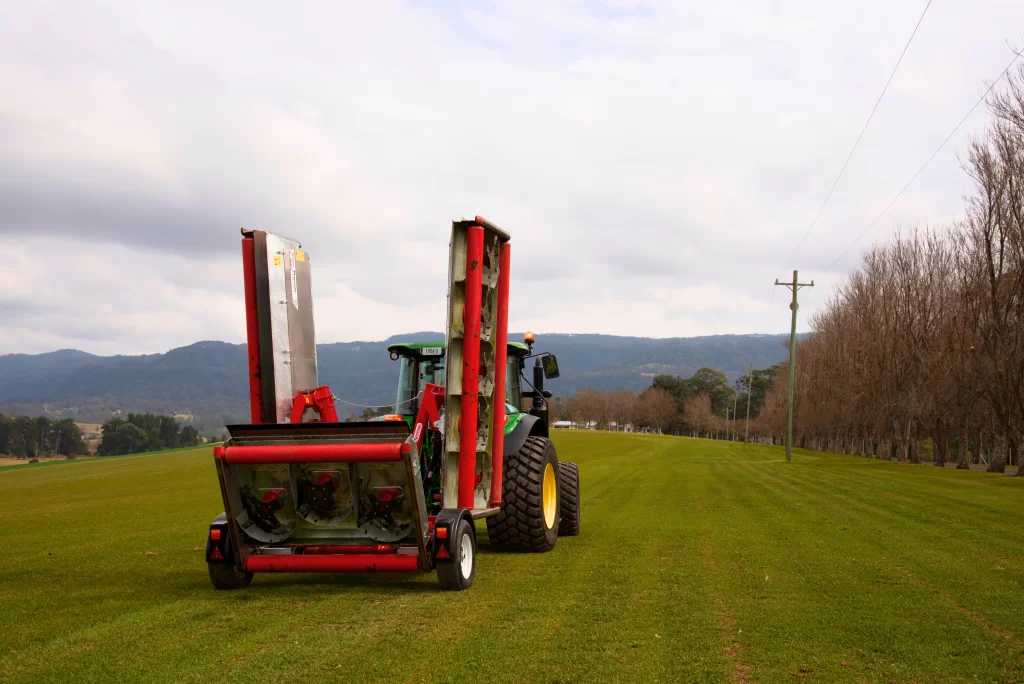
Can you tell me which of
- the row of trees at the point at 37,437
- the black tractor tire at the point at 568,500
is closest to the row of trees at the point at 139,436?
the row of trees at the point at 37,437

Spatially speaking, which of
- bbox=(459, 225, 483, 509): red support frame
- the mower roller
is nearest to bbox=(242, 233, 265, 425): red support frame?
the mower roller

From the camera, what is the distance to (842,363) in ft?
194

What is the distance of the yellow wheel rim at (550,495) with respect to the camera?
11.2 m

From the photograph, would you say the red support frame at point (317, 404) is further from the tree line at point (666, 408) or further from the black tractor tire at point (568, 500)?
the tree line at point (666, 408)

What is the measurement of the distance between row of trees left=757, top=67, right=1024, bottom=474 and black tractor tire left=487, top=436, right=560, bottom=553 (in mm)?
24664

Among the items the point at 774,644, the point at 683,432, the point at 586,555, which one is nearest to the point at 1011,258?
the point at 586,555

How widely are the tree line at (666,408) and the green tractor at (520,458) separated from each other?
144 metres

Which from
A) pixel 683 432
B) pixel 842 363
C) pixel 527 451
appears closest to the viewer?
pixel 527 451

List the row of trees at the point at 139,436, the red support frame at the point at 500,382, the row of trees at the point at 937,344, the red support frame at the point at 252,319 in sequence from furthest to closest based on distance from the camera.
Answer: the row of trees at the point at 139,436 < the row of trees at the point at 937,344 < the red support frame at the point at 500,382 < the red support frame at the point at 252,319

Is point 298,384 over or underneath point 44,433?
over

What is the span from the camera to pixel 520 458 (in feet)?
34.2

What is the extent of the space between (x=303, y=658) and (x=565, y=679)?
1.77 meters

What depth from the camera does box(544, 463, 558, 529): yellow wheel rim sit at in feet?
36.8

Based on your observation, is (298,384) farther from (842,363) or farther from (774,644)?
(842,363)
